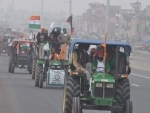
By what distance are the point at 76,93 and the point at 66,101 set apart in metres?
0.31

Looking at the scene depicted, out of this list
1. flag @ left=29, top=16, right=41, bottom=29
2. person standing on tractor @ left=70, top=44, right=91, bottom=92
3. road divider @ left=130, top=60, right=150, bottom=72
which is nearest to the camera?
person standing on tractor @ left=70, top=44, right=91, bottom=92

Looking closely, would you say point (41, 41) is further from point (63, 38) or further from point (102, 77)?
point (102, 77)

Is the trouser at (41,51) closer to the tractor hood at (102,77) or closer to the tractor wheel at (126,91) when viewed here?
the tractor wheel at (126,91)

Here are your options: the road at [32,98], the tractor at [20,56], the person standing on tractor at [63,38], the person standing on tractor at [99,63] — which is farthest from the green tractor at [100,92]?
the tractor at [20,56]

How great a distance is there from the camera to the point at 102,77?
687 inches

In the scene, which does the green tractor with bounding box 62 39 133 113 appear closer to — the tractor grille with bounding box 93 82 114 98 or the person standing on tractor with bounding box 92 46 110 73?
the tractor grille with bounding box 93 82 114 98

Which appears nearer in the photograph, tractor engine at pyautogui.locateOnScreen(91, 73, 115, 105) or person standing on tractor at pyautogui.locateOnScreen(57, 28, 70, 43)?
tractor engine at pyautogui.locateOnScreen(91, 73, 115, 105)

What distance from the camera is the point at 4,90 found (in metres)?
28.2

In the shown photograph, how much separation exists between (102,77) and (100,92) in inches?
13.4

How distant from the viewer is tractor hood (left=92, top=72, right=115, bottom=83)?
1733 cm

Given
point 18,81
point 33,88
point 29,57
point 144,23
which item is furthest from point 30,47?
point 144,23

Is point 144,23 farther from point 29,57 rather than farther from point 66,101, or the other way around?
point 66,101

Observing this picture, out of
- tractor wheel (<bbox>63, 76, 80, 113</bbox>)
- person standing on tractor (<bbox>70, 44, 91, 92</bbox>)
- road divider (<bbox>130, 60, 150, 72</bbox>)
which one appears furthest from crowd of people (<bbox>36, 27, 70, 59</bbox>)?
road divider (<bbox>130, 60, 150, 72</bbox>)

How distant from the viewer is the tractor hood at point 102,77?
17328 millimetres
